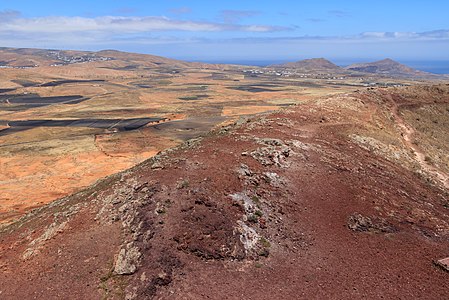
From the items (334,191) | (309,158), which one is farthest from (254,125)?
(334,191)

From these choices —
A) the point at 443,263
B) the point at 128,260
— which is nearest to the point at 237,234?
the point at 128,260

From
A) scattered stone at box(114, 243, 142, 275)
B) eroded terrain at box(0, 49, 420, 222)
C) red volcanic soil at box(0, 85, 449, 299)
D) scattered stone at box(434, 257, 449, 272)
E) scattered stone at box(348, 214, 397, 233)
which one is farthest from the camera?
eroded terrain at box(0, 49, 420, 222)

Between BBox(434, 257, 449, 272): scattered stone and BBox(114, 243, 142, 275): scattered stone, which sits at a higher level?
BBox(114, 243, 142, 275): scattered stone

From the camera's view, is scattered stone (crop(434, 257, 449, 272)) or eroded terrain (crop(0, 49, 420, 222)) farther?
eroded terrain (crop(0, 49, 420, 222))

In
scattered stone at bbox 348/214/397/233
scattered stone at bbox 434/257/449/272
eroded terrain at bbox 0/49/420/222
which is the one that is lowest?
eroded terrain at bbox 0/49/420/222

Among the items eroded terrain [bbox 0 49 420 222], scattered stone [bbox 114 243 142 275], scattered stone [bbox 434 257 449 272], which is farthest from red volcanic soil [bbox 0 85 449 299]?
eroded terrain [bbox 0 49 420 222]

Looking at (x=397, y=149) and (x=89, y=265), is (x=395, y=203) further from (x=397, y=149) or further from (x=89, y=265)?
(x=89, y=265)

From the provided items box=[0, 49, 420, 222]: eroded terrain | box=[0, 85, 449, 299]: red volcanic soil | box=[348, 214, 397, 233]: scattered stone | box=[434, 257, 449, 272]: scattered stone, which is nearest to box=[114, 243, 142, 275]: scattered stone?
box=[0, 85, 449, 299]: red volcanic soil

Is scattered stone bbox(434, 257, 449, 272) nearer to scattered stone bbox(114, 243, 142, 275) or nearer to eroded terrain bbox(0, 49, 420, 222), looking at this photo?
scattered stone bbox(114, 243, 142, 275)

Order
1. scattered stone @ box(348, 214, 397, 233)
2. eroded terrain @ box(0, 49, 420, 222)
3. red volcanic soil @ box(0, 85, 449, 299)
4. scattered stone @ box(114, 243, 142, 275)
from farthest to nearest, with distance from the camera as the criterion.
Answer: eroded terrain @ box(0, 49, 420, 222), scattered stone @ box(348, 214, 397, 233), scattered stone @ box(114, 243, 142, 275), red volcanic soil @ box(0, 85, 449, 299)
